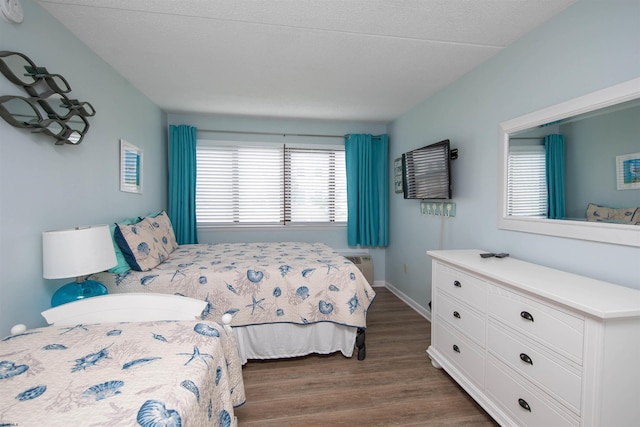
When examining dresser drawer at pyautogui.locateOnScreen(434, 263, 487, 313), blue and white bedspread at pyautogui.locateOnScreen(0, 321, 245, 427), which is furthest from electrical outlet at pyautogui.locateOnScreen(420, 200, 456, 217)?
blue and white bedspread at pyautogui.locateOnScreen(0, 321, 245, 427)

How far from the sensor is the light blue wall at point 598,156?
1.43 metres

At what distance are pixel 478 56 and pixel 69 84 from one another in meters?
3.04

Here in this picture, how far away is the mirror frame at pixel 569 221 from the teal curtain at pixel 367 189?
7.28ft

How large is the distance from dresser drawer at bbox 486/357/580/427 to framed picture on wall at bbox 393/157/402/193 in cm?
266

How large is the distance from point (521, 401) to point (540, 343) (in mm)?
358

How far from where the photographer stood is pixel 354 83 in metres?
2.90

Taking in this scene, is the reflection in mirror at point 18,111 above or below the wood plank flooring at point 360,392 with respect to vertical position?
above

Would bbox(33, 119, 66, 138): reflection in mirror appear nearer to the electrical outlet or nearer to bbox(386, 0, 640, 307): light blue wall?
bbox(386, 0, 640, 307): light blue wall

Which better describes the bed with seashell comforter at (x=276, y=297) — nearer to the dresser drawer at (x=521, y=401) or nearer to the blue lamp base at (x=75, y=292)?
the blue lamp base at (x=75, y=292)

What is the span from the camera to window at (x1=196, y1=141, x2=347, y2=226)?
13.6ft

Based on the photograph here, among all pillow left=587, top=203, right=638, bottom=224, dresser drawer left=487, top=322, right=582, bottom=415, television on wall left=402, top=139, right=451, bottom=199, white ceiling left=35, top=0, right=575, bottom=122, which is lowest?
dresser drawer left=487, top=322, right=582, bottom=415

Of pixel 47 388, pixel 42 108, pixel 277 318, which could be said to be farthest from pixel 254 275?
pixel 42 108

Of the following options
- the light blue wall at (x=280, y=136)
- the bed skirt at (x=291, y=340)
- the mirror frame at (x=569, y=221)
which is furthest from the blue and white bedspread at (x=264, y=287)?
the light blue wall at (x=280, y=136)

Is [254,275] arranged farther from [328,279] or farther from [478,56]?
[478,56]
